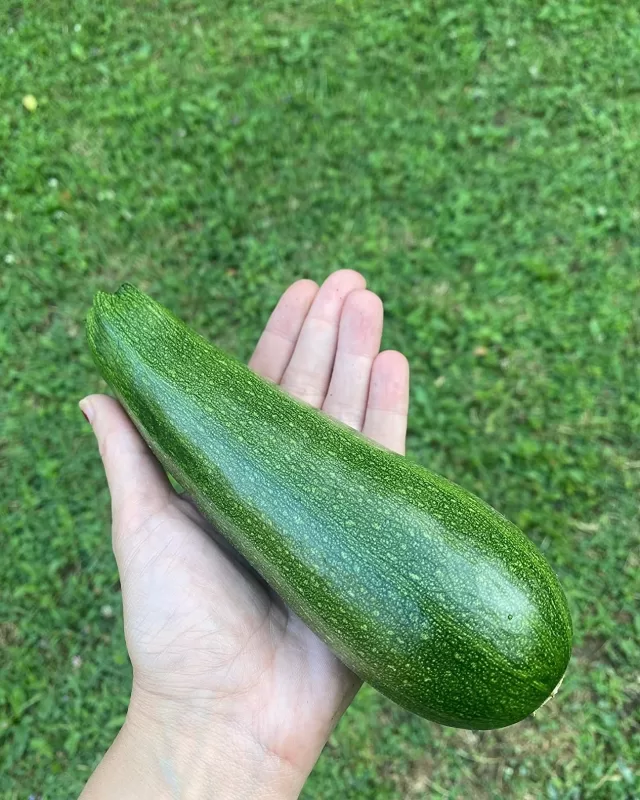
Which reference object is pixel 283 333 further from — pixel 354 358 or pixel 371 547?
pixel 371 547

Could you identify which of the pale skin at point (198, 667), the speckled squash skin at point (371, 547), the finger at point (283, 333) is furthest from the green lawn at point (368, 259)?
the speckled squash skin at point (371, 547)

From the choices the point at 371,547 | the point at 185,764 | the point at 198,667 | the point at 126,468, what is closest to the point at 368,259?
the point at 126,468

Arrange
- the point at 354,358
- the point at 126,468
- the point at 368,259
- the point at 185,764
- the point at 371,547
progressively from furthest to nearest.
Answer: the point at 368,259 → the point at 354,358 → the point at 126,468 → the point at 185,764 → the point at 371,547

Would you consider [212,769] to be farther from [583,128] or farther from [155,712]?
[583,128]

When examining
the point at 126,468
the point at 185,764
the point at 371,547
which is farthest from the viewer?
the point at 126,468

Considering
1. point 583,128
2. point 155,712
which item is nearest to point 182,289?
point 155,712

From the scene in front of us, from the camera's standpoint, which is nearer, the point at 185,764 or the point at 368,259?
the point at 185,764

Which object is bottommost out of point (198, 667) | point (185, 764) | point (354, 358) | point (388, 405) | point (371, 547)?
point (185, 764)
